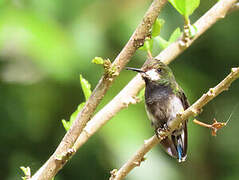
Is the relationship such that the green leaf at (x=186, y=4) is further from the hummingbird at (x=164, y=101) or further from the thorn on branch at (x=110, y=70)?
the hummingbird at (x=164, y=101)

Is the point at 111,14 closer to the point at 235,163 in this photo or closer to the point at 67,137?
the point at 235,163

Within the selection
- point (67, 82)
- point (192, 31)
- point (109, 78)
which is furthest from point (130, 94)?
point (67, 82)

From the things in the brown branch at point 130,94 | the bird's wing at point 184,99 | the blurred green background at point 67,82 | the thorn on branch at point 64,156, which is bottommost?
the thorn on branch at point 64,156

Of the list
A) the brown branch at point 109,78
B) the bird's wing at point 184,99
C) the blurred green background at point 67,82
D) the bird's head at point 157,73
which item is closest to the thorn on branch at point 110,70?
the brown branch at point 109,78

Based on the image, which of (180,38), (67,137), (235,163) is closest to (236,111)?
(235,163)

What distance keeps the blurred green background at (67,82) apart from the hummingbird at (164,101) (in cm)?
49

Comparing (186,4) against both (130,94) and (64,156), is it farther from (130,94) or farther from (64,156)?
(64,156)

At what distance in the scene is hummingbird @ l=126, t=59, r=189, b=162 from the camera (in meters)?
2.86

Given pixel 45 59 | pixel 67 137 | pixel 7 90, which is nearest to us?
pixel 67 137

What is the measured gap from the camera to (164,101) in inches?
115

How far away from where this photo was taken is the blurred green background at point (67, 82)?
335cm

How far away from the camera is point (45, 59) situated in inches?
130

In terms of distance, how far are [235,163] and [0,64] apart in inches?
87.6

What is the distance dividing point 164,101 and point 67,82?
3.21 ft
